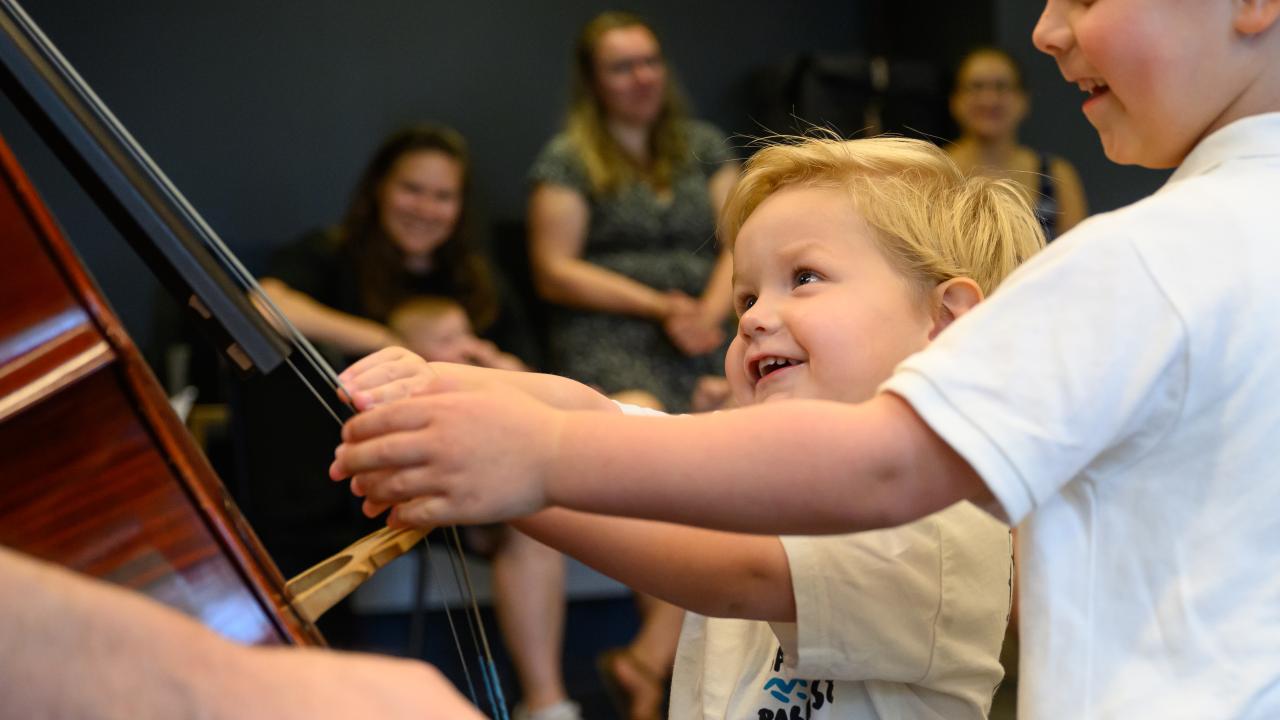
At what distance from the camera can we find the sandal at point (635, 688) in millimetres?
2465

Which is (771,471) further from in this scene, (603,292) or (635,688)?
(603,292)

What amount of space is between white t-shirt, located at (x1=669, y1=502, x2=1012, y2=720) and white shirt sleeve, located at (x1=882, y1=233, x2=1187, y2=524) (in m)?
0.26

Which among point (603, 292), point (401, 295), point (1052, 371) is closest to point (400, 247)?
point (401, 295)

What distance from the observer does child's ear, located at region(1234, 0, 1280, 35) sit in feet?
2.37

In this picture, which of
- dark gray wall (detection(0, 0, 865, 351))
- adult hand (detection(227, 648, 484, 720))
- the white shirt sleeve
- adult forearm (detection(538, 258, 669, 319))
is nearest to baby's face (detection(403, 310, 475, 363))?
adult forearm (detection(538, 258, 669, 319))

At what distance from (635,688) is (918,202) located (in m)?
1.72

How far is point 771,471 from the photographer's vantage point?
0.62m

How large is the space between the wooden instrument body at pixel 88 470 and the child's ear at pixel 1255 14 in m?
0.61

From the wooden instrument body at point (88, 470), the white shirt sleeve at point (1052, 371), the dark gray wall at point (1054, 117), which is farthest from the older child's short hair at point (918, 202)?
the dark gray wall at point (1054, 117)

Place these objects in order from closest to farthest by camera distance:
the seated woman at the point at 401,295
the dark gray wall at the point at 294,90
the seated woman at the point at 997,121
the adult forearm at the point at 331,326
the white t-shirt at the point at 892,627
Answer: the white t-shirt at the point at 892,627
the seated woman at the point at 401,295
the adult forearm at the point at 331,326
the seated woman at the point at 997,121
the dark gray wall at the point at 294,90

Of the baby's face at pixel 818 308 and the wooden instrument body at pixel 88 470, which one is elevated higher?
the wooden instrument body at pixel 88 470

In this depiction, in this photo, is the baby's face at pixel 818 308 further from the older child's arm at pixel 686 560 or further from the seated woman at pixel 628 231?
the seated woman at pixel 628 231

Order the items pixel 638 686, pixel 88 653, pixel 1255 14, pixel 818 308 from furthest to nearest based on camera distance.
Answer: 1. pixel 638 686
2. pixel 818 308
3. pixel 1255 14
4. pixel 88 653

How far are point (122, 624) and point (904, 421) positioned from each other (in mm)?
372
